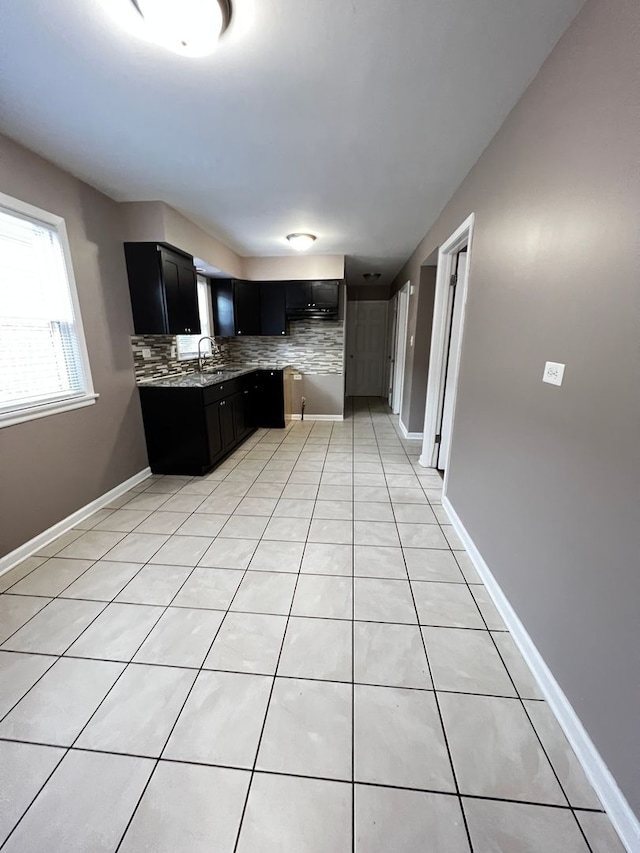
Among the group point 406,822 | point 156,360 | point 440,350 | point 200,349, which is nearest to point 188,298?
point 156,360

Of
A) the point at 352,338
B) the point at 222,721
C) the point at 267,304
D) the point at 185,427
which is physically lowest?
the point at 222,721

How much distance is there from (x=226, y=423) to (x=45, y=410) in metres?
1.72

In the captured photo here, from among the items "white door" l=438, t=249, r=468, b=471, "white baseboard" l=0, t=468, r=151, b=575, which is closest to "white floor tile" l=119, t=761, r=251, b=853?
"white baseboard" l=0, t=468, r=151, b=575

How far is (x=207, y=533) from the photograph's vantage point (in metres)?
2.32

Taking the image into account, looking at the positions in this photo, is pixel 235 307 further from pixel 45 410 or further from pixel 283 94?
pixel 283 94

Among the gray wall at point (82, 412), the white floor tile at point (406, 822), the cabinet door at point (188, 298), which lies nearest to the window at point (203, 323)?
the cabinet door at point (188, 298)

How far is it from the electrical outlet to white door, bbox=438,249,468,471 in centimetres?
138

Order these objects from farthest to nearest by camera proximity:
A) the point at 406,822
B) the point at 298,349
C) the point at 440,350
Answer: the point at 298,349 → the point at 440,350 → the point at 406,822

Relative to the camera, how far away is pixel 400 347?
214 inches

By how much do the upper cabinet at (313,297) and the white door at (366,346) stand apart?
2.29 m

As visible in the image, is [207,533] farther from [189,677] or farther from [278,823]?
[278,823]

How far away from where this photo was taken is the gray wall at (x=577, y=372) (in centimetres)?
96

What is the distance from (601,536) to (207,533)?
2.16 metres

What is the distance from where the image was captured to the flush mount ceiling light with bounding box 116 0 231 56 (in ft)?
3.71
